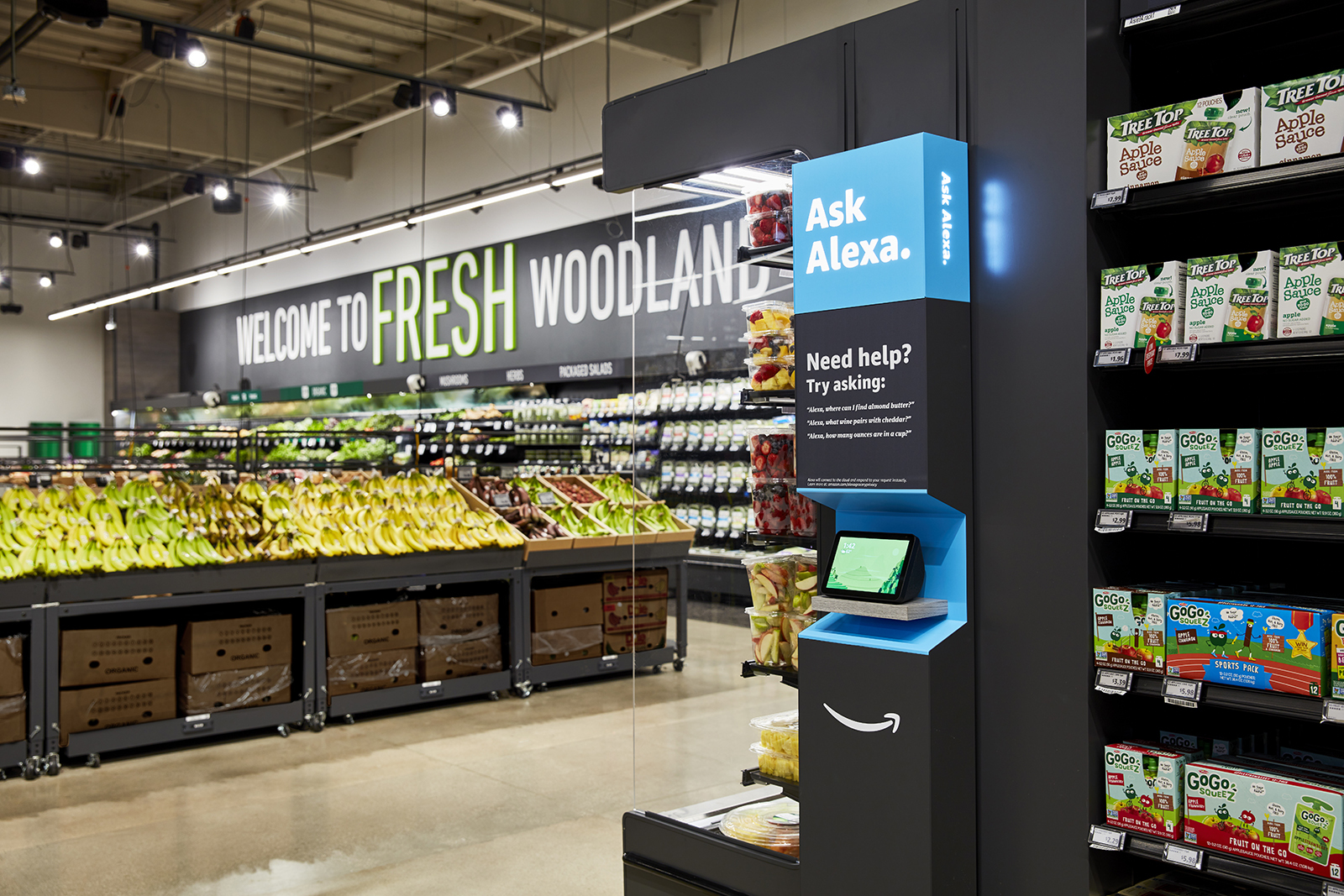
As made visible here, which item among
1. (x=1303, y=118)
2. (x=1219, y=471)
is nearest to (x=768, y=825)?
(x=1219, y=471)

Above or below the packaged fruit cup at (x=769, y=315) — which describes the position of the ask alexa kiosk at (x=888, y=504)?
below

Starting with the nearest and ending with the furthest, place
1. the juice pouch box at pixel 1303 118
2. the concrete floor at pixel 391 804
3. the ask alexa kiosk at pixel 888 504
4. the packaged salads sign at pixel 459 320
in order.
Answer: the juice pouch box at pixel 1303 118 < the ask alexa kiosk at pixel 888 504 < the concrete floor at pixel 391 804 < the packaged salads sign at pixel 459 320

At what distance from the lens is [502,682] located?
6719mm

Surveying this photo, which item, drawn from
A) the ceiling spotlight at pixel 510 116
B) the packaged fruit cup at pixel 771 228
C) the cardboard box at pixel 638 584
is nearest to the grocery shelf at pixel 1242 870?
the packaged fruit cup at pixel 771 228

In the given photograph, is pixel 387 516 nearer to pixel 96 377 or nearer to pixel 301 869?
pixel 301 869

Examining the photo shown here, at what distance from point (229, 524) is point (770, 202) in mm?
4230

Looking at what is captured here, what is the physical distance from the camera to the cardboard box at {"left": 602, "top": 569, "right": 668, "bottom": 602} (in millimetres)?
7309

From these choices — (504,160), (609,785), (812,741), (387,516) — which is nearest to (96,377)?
(504,160)

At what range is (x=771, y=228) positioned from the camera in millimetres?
3176

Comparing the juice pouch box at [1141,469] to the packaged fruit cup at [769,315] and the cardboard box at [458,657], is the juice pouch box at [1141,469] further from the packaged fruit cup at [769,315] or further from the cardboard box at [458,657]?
the cardboard box at [458,657]

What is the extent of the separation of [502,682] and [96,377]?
58.8ft

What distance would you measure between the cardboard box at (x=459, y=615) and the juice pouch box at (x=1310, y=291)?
16.8ft

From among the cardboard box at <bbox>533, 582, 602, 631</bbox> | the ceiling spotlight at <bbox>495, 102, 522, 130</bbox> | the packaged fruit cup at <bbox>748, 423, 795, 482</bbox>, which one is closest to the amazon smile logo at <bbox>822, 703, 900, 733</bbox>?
the packaged fruit cup at <bbox>748, 423, 795, 482</bbox>

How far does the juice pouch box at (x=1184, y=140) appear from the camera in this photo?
2.33 m
